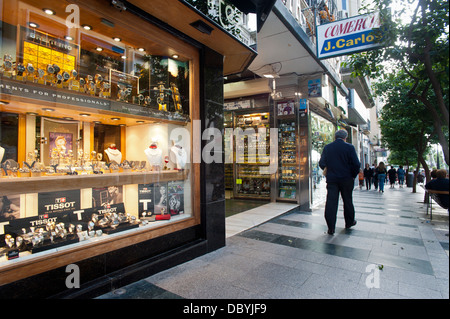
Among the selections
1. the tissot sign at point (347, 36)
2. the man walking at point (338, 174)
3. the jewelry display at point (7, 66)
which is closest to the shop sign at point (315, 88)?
the tissot sign at point (347, 36)

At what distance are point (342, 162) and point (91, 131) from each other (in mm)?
4376

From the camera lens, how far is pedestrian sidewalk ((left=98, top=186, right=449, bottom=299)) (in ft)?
8.22

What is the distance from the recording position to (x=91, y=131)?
3248 mm

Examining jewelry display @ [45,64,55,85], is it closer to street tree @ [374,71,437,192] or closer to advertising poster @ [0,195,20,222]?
advertising poster @ [0,195,20,222]

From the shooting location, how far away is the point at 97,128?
10.8ft

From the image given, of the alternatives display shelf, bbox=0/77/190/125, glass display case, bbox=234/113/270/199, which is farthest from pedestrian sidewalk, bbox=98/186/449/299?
glass display case, bbox=234/113/270/199

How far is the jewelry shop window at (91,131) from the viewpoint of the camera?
238cm

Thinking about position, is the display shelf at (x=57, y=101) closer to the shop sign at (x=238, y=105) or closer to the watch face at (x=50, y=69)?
the watch face at (x=50, y=69)

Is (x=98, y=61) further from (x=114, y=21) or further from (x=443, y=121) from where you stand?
(x=443, y=121)

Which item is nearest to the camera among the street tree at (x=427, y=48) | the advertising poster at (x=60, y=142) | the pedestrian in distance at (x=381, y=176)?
the street tree at (x=427, y=48)

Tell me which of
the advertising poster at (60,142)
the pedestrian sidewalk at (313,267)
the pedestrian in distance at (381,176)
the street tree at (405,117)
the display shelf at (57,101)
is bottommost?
the pedestrian sidewalk at (313,267)

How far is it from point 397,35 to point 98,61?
3424mm

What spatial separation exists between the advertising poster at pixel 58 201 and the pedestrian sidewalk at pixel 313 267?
1085mm
